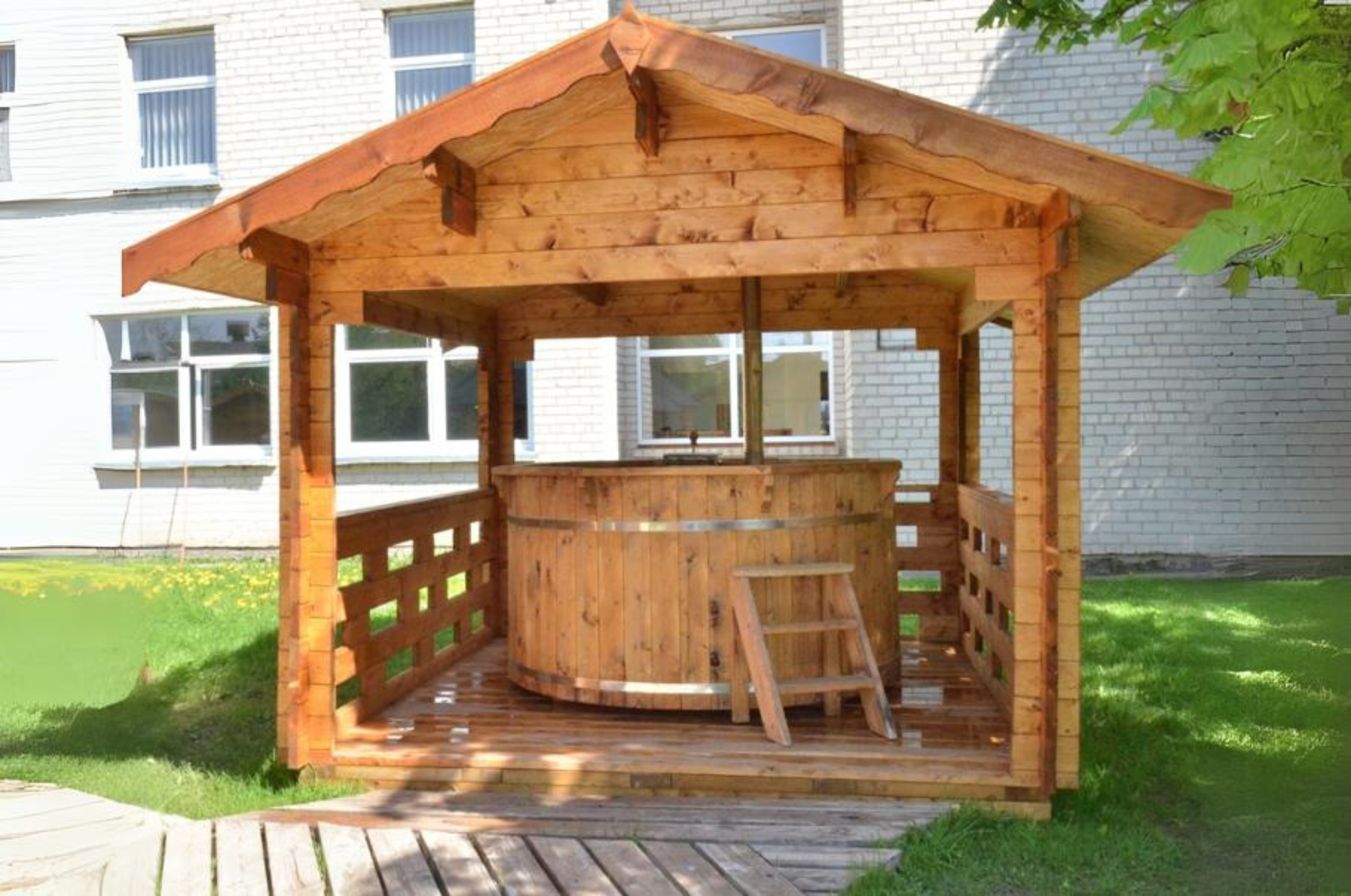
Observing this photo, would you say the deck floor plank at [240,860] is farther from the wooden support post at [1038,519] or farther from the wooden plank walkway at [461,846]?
the wooden support post at [1038,519]

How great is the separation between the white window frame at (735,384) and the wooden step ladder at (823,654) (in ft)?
21.0

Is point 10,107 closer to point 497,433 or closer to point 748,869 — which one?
point 497,433

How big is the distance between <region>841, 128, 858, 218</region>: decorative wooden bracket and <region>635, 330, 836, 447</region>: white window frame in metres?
7.38

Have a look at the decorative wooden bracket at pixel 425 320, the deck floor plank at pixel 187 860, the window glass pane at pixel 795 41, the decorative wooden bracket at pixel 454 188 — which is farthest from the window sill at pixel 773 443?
the deck floor plank at pixel 187 860

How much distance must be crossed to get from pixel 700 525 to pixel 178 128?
10730 millimetres

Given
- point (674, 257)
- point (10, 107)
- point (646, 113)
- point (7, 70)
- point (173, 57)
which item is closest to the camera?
point (646, 113)

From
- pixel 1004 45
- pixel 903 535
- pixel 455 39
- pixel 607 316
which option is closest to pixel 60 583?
pixel 607 316

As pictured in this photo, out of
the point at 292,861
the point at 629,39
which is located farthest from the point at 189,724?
the point at 629,39

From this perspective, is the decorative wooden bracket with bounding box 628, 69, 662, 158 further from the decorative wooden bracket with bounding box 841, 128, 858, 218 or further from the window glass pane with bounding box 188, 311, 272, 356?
the window glass pane with bounding box 188, 311, 272, 356

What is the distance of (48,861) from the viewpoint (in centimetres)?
412

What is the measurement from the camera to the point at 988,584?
6.03 meters

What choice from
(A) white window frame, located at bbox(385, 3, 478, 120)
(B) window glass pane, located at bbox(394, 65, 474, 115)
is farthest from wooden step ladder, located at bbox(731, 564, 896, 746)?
(B) window glass pane, located at bbox(394, 65, 474, 115)

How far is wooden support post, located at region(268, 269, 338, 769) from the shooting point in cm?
498

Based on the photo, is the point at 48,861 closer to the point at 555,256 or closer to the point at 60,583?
the point at 555,256
